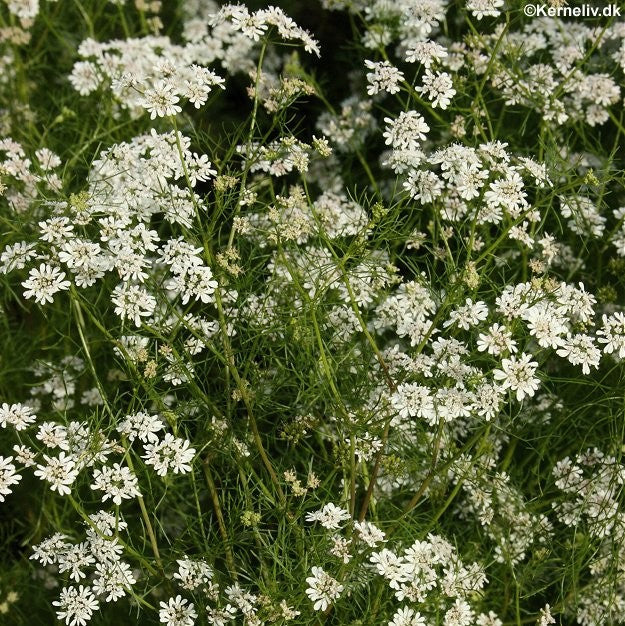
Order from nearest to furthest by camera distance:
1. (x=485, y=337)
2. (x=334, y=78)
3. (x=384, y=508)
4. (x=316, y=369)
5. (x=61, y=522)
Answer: (x=485, y=337) < (x=316, y=369) < (x=384, y=508) < (x=61, y=522) < (x=334, y=78)

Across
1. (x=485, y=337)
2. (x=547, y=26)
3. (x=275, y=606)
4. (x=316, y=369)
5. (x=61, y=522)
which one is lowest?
(x=61, y=522)

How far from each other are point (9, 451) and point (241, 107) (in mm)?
2378

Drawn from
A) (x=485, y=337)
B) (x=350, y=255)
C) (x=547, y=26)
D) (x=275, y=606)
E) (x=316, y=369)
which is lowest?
(x=275, y=606)

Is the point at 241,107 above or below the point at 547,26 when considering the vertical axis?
below

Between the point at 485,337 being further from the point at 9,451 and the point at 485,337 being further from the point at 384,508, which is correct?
the point at 9,451

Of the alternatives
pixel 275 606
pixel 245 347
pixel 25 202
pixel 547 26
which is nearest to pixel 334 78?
pixel 547 26

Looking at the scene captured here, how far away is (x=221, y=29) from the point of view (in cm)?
399

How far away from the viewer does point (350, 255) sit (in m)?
2.47

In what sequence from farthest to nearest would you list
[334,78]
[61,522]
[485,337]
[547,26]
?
1. [334,78]
2. [547,26]
3. [61,522]
4. [485,337]

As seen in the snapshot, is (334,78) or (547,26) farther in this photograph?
(334,78)

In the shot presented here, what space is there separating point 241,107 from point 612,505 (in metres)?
3.07

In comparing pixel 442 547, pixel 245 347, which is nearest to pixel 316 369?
pixel 245 347

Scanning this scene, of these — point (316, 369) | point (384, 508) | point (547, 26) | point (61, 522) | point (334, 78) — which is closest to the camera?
point (316, 369)

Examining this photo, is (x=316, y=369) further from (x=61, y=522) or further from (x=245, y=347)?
Answer: (x=61, y=522)
